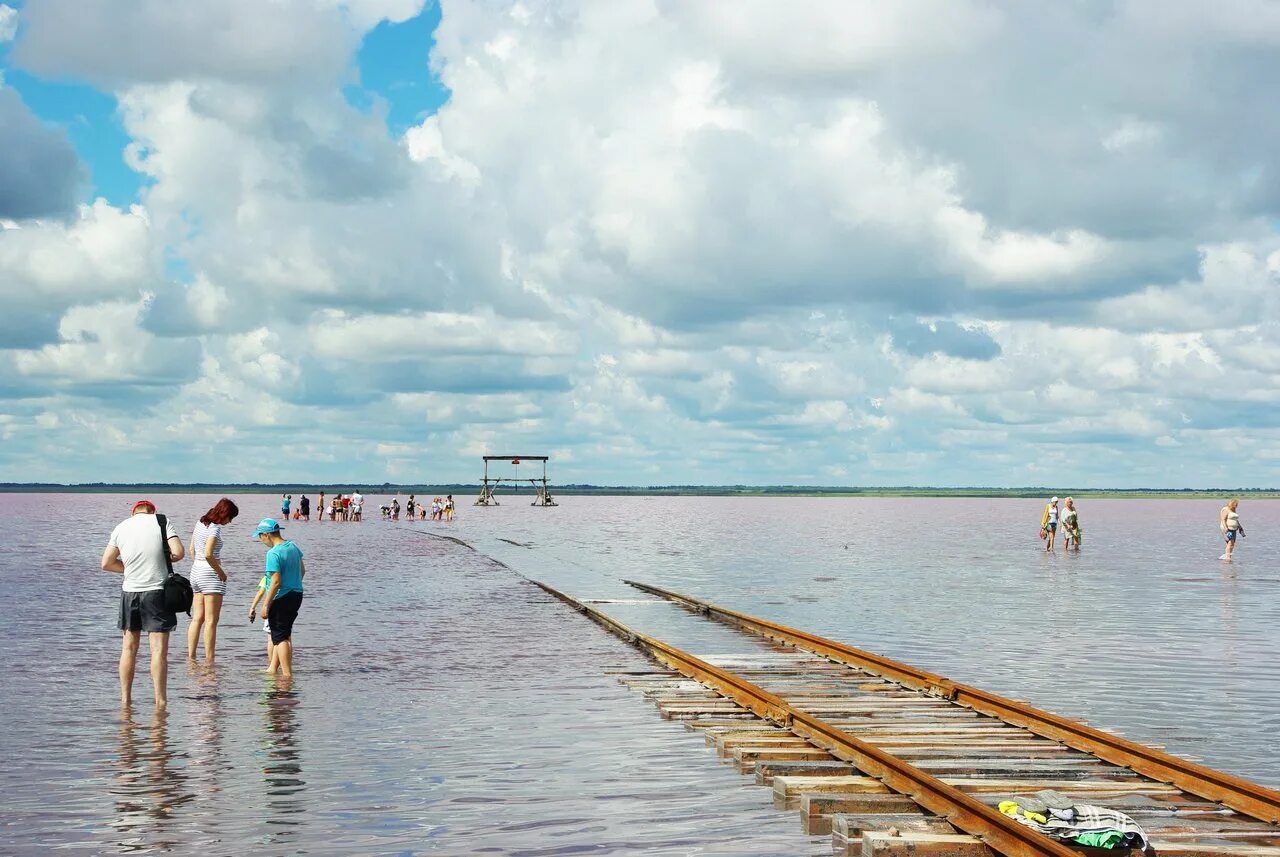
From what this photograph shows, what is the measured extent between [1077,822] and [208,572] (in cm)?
1244

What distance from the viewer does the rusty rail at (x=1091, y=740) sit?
9836 mm

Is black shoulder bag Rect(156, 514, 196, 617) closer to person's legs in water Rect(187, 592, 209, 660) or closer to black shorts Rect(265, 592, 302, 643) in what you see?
black shorts Rect(265, 592, 302, 643)

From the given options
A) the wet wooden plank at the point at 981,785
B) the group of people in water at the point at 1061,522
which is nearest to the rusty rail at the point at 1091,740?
the wet wooden plank at the point at 981,785

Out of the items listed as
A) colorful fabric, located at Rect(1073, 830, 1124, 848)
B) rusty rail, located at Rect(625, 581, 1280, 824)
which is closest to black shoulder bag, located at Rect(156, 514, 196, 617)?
rusty rail, located at Rect(625, 581, 1280, 824)

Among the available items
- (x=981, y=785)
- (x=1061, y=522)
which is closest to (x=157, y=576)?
(x=981, y=785)

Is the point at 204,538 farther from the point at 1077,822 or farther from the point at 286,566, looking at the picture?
the point at 1077,822

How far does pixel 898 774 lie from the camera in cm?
1027

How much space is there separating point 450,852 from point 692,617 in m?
18.4

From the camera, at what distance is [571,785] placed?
11.1 m

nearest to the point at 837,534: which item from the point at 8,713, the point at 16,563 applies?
the point at 16,563

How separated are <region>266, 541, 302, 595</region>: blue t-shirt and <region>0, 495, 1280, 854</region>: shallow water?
4.35 ft

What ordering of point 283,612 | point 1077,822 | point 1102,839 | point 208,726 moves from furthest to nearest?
1. point 283,612
2. point 208,726
3. point 1077,822
4. point 1102,839

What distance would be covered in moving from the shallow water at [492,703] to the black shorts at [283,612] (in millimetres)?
834

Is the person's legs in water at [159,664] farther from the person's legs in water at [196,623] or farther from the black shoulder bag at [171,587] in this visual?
the person's legs in water at [196,623]
